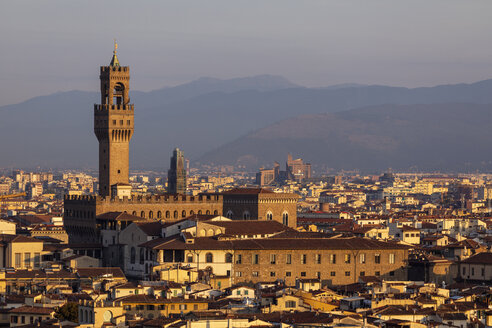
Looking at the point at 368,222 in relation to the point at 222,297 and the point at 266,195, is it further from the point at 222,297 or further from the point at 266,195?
the point at 222,297

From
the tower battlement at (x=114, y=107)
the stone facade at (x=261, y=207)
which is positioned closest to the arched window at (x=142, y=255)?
the stone facade at (x=261, y=207)

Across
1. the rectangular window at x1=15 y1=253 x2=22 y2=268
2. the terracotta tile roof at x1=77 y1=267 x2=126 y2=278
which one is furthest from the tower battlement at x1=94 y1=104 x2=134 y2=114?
the terracotta tile roof at x1=77 y1=267 x2=126 y2=278

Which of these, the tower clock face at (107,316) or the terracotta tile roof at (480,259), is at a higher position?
the terracotta tile roof at (480,259)

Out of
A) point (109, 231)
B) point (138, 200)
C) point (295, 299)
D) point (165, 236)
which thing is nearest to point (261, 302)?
point (295, 299)

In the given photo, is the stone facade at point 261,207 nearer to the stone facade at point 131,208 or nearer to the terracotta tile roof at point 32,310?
the stone facade at point 131,208

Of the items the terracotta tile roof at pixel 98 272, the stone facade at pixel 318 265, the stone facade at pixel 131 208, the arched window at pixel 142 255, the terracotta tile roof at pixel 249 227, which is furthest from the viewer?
the stone facade at pixel 131 208

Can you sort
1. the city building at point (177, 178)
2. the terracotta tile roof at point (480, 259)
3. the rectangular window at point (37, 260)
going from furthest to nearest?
the city building at point (177, 178) → the rectangular window at point (37, 260) → the terracotta tile roof at point (480, 259)

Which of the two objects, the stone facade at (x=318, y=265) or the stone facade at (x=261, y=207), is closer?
the stone facade at (x=318, y=265)

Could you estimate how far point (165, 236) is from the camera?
73688 millimetres

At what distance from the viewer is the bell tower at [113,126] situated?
3627 inches

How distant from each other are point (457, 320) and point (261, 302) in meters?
7.92

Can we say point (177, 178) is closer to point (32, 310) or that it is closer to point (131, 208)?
point (131, 208)

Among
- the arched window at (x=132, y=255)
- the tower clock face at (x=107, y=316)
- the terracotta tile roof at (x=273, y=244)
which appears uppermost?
the terracotta tile roof at (x=273, y=244)

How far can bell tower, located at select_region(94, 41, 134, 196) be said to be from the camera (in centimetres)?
A: 9212
